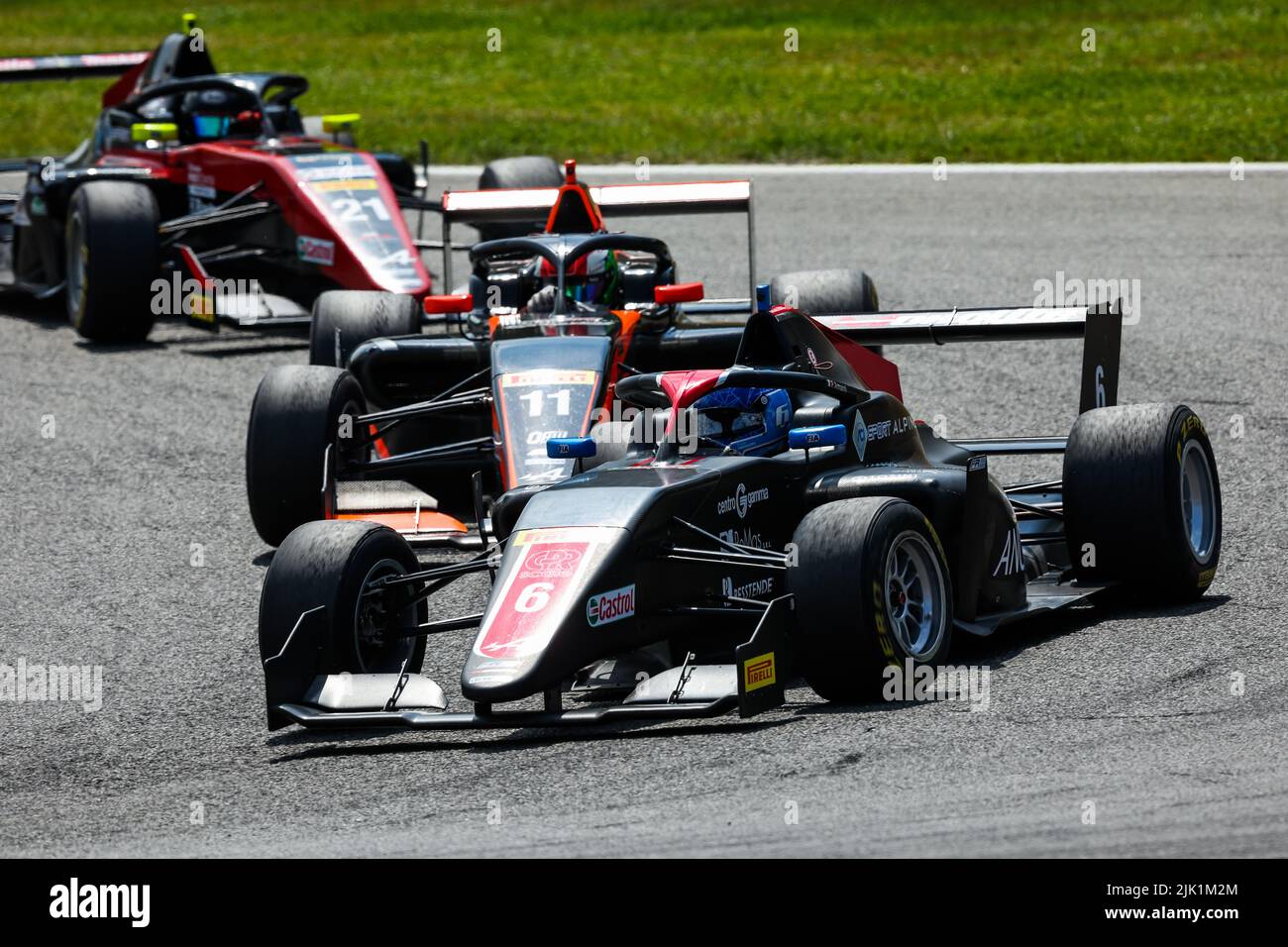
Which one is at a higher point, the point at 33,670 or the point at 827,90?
the point at 827,90

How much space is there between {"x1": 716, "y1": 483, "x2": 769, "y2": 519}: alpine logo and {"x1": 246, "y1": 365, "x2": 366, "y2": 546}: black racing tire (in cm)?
310

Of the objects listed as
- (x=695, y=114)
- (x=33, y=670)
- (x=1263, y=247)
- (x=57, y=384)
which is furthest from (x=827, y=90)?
(x=33, y=670)

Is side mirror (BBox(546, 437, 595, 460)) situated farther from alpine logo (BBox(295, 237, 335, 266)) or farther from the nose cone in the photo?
alpine logo (BBox(295, 237, 335, 266))

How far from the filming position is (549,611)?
7.01m

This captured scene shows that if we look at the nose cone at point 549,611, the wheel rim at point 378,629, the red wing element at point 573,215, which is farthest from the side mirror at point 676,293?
the nose cone at point 549,611

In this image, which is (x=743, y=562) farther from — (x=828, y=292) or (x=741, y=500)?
(x=828, y=292)

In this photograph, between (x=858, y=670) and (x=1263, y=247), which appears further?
(x=1263, y=247)

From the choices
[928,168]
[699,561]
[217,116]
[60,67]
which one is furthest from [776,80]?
[699,561]

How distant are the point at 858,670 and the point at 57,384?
29.3ft

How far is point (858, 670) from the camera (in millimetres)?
7082

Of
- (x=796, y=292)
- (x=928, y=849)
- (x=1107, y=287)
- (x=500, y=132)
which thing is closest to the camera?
(x=928, y=849)

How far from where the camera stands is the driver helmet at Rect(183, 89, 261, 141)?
16406 millimetres

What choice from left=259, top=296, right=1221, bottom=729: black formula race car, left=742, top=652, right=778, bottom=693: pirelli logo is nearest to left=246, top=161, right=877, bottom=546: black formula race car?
left=259, top=296, right=1221, bottom=729: black formula race car
